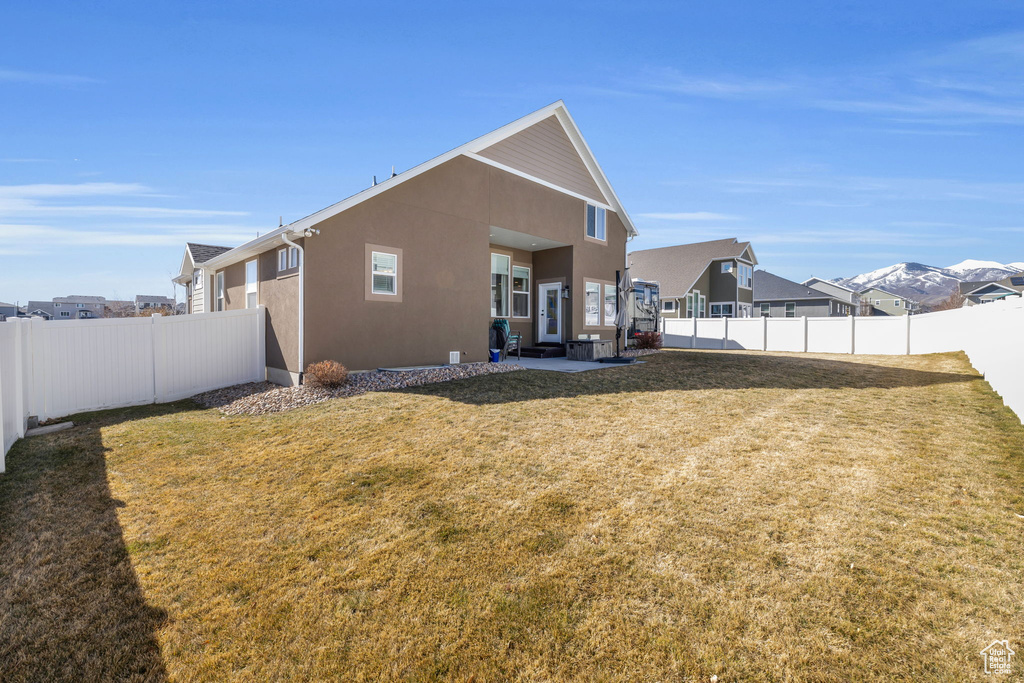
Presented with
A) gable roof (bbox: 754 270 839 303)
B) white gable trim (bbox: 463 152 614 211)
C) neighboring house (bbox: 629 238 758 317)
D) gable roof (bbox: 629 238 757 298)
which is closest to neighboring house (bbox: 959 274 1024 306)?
gable roof (bbox: 754 270 839 303)

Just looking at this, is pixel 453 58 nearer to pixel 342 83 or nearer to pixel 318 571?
pixel 342 83

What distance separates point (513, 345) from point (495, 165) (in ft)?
17.8

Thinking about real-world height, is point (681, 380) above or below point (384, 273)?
below

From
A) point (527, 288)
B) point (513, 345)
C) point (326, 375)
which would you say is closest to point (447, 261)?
point (513, 345)

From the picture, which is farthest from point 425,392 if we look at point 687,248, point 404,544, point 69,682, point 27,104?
point 687,248

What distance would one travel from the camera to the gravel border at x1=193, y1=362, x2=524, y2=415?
26.2 ft

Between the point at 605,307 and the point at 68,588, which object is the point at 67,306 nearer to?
the point at 605,307

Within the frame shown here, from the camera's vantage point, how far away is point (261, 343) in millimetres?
10664

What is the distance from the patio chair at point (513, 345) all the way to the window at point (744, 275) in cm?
2443

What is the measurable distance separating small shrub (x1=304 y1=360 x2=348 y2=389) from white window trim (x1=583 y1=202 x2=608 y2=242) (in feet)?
32.2

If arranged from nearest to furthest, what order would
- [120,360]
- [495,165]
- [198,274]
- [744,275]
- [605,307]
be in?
[120,360]
[495,165]
[605,307]
[198,274]
[744,275]

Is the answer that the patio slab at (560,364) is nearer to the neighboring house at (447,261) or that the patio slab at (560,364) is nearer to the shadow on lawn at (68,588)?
the neighboring house at (447,261)

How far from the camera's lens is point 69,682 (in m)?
2.11

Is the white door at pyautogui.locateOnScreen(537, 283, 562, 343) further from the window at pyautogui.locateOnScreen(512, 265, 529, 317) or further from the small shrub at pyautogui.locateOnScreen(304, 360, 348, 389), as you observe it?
the small shrub at pyautogui.locateOnScreen(304, 360, 348, 389)
